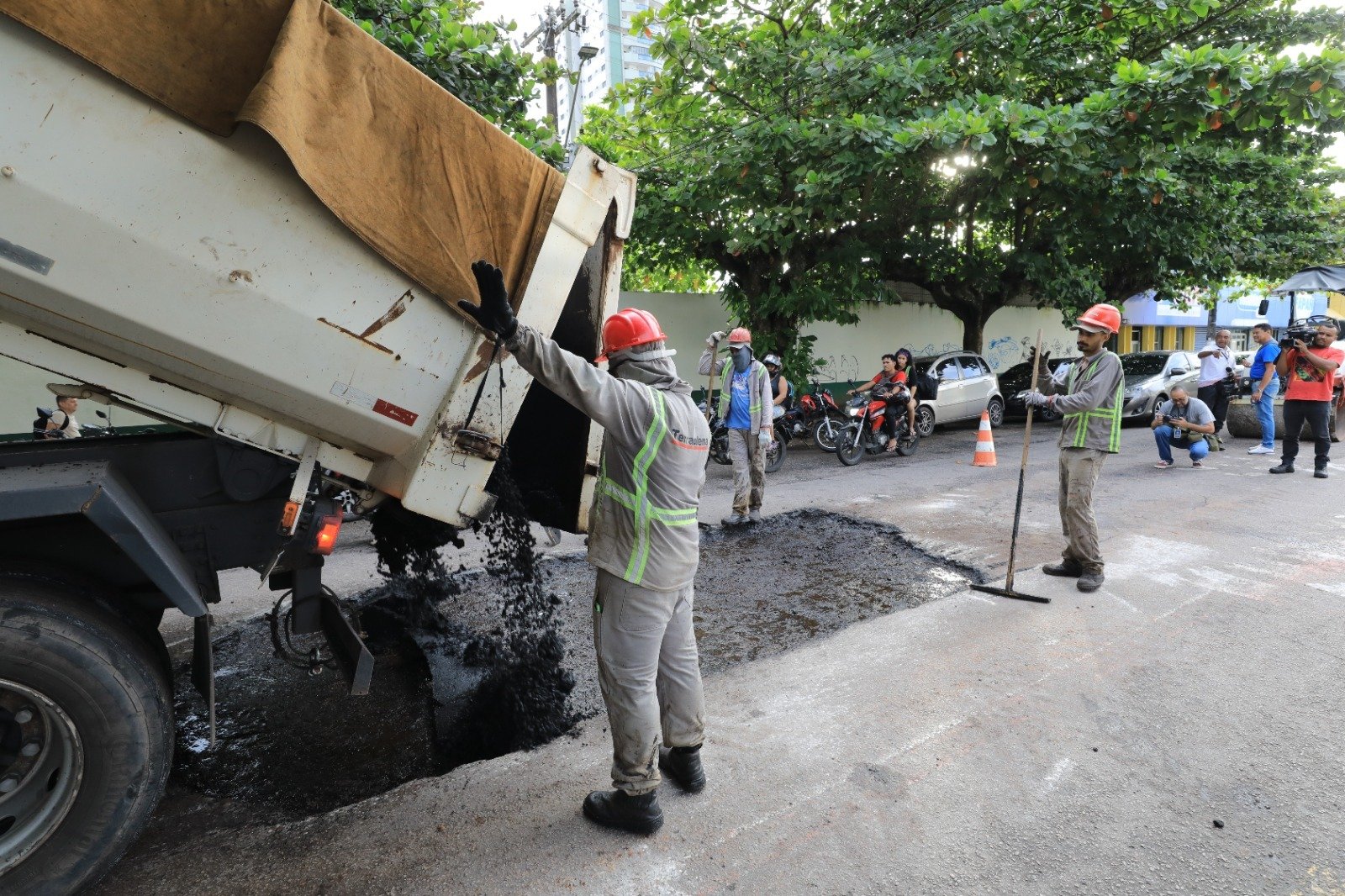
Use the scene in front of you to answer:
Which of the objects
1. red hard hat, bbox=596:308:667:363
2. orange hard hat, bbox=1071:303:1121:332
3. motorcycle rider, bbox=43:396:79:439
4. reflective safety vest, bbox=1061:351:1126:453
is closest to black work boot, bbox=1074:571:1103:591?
reflective safety vest, bbox=1061:351:1126:453

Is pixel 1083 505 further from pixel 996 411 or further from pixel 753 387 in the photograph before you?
pixel 996 411

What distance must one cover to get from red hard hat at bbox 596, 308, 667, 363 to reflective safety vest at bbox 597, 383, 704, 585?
176 millimetres

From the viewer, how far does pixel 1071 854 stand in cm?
261

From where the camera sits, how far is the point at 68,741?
7.27ft

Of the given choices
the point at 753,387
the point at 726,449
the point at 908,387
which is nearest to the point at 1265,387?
the point at 908,387

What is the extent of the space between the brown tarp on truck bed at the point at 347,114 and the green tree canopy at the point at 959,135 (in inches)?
293

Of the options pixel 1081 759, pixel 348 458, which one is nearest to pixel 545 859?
pixel 348 458

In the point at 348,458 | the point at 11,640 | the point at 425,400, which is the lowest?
the point at 11,640

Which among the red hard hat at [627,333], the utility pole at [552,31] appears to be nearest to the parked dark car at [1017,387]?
the utility pole at [552,31]

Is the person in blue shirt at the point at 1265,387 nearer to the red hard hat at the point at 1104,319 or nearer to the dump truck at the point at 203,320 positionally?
the red hard hat at the point at 1104,319

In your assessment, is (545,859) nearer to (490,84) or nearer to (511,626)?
(511,626)

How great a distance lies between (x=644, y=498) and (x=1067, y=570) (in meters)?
3.95

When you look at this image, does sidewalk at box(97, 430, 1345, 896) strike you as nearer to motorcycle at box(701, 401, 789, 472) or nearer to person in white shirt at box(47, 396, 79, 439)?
person in white shirt at box(47, 396, 79, 439)

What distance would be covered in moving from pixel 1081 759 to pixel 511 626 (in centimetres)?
271
